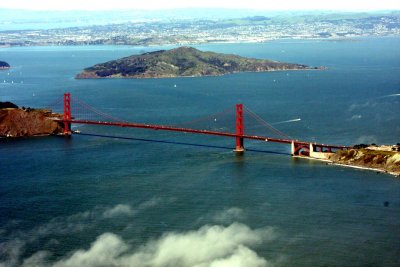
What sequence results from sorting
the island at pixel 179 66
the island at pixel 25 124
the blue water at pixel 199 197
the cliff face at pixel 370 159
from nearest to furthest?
the blue water at pixel 199 197 < the cliff face at pixel 370 159 < the island at pixel 25 124 < the island at pixel 179 66

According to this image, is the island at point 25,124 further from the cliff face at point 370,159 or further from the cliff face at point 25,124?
the cliff face at point 370,159

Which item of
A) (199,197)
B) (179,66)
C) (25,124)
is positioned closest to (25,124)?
(25,124)

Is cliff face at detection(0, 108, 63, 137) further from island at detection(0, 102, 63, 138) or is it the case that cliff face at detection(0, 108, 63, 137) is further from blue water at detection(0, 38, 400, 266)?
blue water at detection(0, 38, 400, 266)

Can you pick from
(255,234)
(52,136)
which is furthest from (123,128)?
(255,234)

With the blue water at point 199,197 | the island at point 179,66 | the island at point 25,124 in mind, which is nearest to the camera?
the blue water at point 199,197

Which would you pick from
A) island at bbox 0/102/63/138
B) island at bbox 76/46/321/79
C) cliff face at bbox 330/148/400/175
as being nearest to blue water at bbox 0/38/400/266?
cliff face at bbox 330/148/400/175

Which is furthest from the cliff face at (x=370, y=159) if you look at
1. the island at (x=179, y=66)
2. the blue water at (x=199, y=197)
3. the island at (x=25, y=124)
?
the island at (x=179, y=66)
